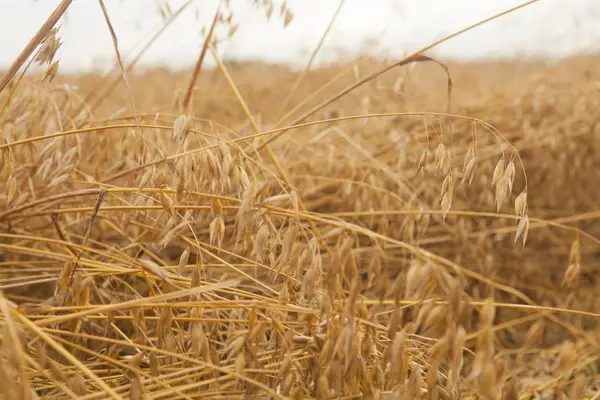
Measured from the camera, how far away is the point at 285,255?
85cm

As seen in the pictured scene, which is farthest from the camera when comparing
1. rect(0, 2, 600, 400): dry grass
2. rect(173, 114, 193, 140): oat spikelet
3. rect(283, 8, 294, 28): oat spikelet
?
rect(283, 8, 294, 28): oat spikelet

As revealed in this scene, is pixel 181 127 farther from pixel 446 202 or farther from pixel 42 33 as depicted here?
pixel 446 202

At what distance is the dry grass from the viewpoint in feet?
2.48

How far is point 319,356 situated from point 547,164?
1.33 m

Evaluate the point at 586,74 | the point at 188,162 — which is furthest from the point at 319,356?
the point at 586,74

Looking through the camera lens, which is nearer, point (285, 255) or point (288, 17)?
point (285, 255)

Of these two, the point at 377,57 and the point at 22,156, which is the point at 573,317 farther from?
the point at 22,156

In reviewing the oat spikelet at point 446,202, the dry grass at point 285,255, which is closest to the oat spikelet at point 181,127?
the dry grass at point 285,255

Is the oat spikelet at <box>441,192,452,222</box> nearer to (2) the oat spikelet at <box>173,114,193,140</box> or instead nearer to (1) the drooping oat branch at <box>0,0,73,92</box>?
(2) the oat spikelet at <box>173,114,193,140</box>

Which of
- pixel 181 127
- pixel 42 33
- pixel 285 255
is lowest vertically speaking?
pixel 285 255

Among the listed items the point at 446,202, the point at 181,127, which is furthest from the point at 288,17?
the point at 446,202

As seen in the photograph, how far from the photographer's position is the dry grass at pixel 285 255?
757 millimetres

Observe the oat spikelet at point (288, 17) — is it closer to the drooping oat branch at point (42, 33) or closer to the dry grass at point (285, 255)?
the dry grass at point (285, 255)

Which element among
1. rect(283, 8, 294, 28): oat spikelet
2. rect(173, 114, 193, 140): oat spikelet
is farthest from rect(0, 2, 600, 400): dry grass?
rect(283, 8, 294, 28): oat spikelet
